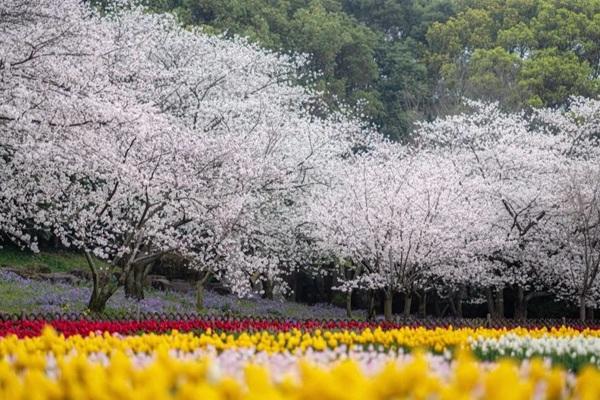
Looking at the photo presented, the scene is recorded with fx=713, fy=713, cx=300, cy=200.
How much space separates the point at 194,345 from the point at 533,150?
21.4 m

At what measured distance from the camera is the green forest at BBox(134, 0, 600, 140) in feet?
121

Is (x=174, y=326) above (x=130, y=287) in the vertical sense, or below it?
below

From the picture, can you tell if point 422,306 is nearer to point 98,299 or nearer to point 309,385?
point 98,299

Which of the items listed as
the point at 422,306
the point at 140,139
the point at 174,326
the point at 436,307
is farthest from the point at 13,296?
the point at 436,307

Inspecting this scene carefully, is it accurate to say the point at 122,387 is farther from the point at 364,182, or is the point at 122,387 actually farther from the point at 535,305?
the point at 535,305

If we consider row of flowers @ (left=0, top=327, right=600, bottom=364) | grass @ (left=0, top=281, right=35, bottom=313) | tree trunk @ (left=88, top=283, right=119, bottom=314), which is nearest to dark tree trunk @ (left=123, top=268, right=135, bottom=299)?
grass @ (left=0, top=281, right=35, bottom=313)

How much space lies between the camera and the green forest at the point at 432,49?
36875 millimetres

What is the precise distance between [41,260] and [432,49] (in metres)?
29.3

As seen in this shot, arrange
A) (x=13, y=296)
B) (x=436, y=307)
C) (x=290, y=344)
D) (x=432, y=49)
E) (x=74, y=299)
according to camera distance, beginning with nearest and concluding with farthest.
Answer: (x=290, y=344)
(x=13, y=296)
(x=74, y=299)
(x=436, y=307)
(x=432, y=49)

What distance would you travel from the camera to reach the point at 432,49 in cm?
4578

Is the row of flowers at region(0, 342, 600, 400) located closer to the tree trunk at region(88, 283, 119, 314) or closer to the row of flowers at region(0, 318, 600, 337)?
the row of flowers at region(0, 318, 600, 337)

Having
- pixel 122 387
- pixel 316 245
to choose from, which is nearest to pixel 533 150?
pixel 316 245

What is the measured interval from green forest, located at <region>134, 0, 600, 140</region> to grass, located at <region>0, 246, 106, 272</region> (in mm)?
13333

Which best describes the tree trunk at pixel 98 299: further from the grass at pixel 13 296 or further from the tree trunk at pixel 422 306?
the tree trunk at pixel 422 306
